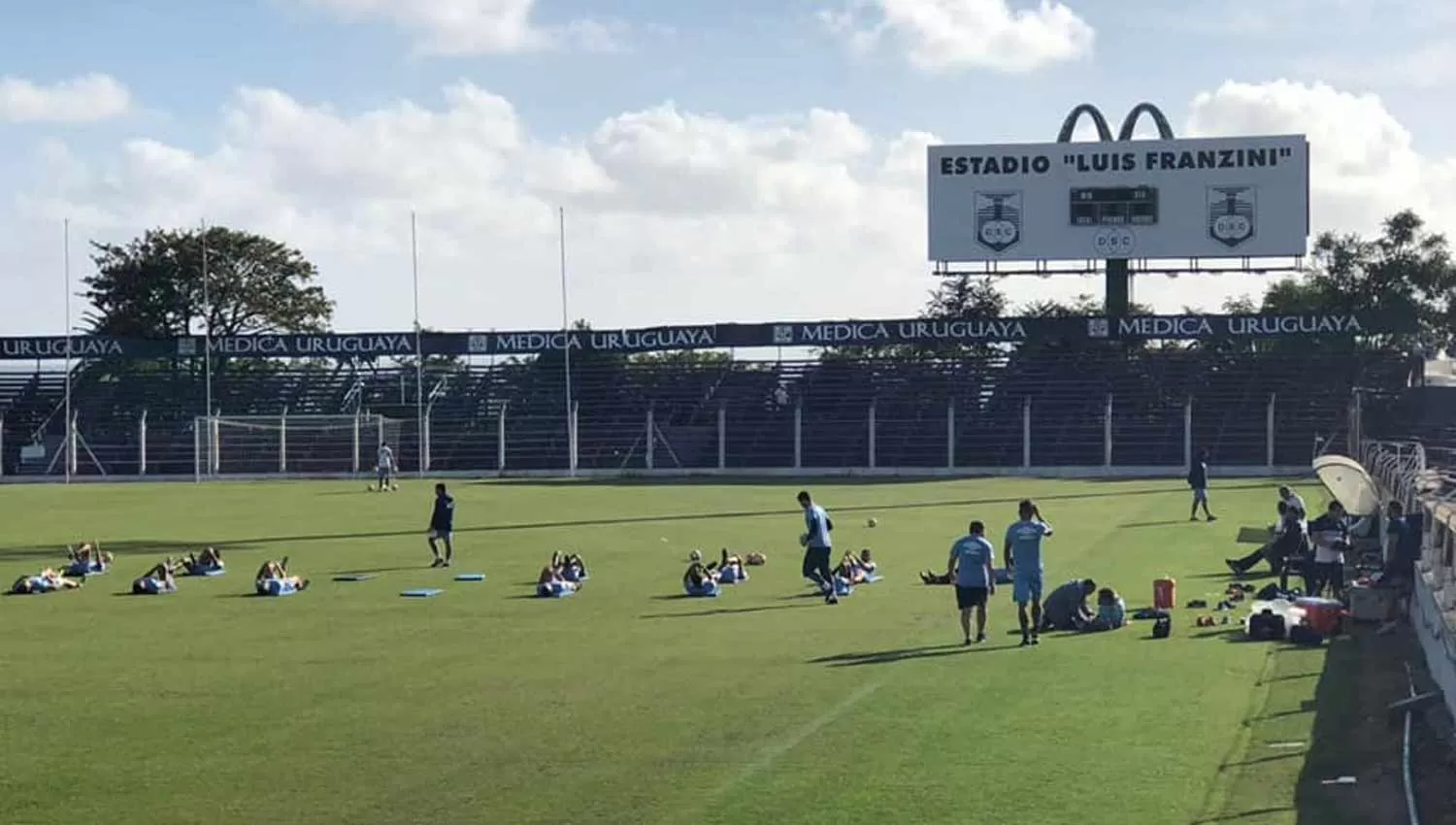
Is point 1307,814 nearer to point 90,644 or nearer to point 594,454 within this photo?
point 90,644

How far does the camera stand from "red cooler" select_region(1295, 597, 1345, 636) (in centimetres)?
1948

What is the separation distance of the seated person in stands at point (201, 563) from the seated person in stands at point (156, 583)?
Result: 168 centimetres

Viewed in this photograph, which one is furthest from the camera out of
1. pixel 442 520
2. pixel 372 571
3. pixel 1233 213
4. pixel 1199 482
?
pixel 1233 213

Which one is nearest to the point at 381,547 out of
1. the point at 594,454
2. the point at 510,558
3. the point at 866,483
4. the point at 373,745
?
the point at 510,558

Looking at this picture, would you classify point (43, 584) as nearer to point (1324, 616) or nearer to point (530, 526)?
point (530, 526)

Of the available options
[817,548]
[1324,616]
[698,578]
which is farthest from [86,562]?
[1324,616]

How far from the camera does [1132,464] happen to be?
213 ft

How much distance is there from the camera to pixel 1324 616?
1956 centimetres

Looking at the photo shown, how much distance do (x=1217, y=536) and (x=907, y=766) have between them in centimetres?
2229

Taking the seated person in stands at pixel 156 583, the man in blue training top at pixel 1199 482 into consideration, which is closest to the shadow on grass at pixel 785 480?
the man in blue training top at pixel 1199 482

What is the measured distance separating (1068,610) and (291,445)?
56.4m

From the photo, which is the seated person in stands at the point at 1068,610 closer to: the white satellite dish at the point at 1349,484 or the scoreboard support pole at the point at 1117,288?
the white satellite dish at the point at 1349,484

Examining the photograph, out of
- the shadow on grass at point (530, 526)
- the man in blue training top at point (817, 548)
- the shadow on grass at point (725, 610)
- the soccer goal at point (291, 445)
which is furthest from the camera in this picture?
the soccer goal at point (291, 445)

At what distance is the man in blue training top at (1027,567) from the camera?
19172mm
